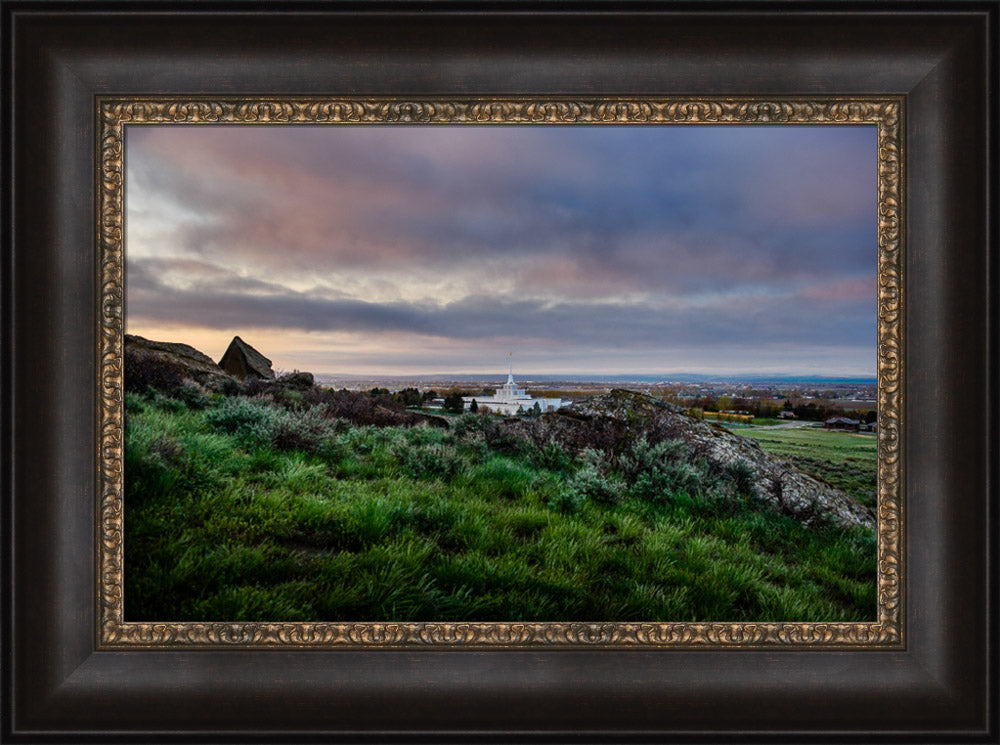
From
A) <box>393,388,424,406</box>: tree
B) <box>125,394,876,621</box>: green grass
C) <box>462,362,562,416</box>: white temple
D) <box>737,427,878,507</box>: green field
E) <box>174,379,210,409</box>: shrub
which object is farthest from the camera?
<box>393,388,424,406</box>: tree

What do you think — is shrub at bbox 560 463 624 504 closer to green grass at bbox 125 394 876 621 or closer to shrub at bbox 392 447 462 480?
green grass at bbox 125 394 876 621

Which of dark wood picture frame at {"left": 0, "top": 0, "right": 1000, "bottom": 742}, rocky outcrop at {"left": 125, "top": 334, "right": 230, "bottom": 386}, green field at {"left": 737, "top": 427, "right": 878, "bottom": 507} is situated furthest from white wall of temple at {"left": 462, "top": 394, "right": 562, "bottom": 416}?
rocky outcrop at {"left": 125, "top": 334, "right": 230, "bottom": 386}

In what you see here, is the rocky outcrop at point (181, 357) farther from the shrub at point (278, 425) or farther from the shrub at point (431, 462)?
the shrub at point (431, 462)

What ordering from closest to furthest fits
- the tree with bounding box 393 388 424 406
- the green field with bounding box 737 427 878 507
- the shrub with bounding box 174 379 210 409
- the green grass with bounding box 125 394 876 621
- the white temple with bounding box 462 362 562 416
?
the green grass with bounding box 125 394 876 621 < the green field with bounding box 737 427 878 507 < the shrub with bounding box 174 379 210 409 < the white temple with bounding box 462 362 562 416 < the tree with bounding box 393 388 424 406

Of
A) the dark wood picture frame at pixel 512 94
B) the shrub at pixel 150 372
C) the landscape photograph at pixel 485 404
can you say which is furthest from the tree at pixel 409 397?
the dark wood picture frame at pixel 512 94

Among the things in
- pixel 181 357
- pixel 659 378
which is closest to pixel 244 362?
pixel 181 357
